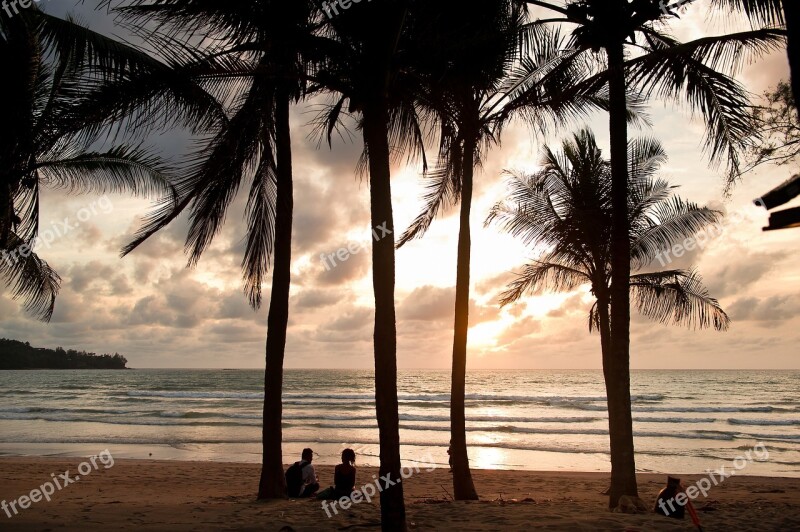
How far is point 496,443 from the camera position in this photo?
22953 mm

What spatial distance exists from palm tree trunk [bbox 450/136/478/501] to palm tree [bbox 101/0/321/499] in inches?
100

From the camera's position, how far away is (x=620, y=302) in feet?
26.6

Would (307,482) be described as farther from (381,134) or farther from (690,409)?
(690,409)

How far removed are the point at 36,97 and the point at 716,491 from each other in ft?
47.5

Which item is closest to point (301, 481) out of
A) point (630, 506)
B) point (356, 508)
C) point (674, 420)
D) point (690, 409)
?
point (356, 508)

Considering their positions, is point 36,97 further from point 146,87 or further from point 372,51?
point 372,51

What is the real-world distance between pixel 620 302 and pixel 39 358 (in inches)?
5392

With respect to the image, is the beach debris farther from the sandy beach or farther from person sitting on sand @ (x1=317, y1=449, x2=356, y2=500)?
person sitting on sand @ (x1=317, y1=449, x2=356, y2=500)

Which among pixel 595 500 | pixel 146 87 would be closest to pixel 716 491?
pixel 595 500

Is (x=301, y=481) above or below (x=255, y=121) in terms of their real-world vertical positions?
below

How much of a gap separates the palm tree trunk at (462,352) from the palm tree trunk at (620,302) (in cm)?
211

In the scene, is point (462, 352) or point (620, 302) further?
point (462, 352)

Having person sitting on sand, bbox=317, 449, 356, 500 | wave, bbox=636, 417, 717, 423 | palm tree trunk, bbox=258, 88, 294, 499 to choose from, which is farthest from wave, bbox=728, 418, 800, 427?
palm tree trunk, bbox=258, 88, 294, 499

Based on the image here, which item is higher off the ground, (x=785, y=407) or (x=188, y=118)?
(x=188, y=118)
